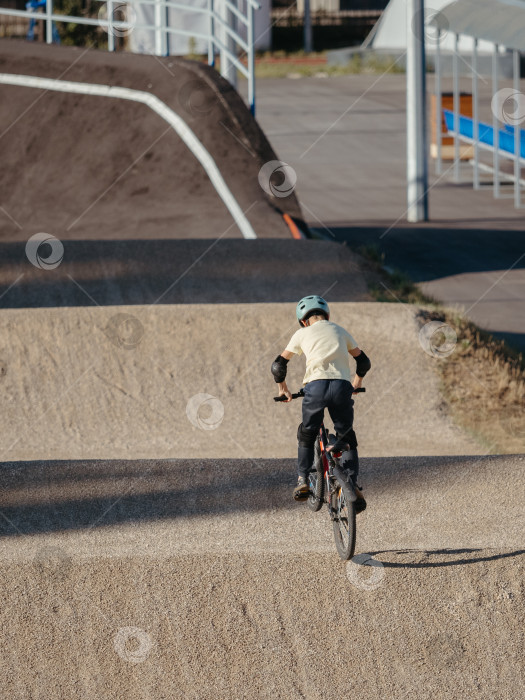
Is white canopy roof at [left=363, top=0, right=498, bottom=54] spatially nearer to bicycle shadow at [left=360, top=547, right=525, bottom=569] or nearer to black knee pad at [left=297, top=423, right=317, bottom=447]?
bicycle shadow at [left=360, top=547, right=525, bottom=569]

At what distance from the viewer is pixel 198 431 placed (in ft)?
33.5

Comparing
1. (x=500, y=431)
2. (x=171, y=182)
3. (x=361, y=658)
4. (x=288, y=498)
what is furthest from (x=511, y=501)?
(x=171, y=182)

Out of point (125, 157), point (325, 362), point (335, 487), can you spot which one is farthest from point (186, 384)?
point (125, 157)

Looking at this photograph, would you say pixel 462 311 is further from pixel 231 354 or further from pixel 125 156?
pixel 125 156

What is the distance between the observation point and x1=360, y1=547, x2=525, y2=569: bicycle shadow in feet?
19.5

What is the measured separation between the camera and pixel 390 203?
2055cm

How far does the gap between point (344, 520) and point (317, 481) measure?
0.86 feet

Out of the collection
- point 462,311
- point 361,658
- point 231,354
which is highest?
point 462,311

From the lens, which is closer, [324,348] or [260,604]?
[324,348]

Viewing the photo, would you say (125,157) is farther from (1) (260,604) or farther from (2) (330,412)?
(2) (330,412)

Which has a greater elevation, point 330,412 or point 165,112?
point 165,112

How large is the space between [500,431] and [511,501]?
117 inches

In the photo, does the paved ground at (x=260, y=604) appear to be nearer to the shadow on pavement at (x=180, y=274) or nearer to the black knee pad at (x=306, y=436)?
the black knee pad at (x=306, y=436)

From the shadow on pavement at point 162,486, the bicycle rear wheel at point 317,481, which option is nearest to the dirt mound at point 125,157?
the shadow on pavement at point 162,486
